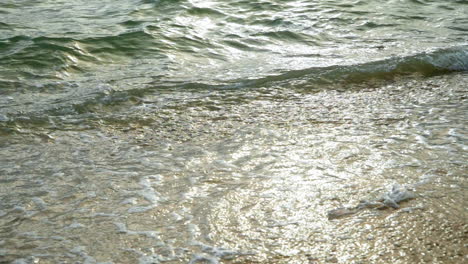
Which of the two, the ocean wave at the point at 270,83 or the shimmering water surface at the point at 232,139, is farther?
the ocean wave at the point at 270,83

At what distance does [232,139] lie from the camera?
4.49 metres

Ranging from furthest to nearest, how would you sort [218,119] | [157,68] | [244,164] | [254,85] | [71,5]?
[71,5] → [157,68] → [254,85] → [218,119] → [244,164]

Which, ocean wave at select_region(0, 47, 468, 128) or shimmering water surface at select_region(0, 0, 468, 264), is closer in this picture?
shimmering water surface at select_region(0, 0, 468, 264)

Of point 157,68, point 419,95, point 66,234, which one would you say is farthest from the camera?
point 157,68

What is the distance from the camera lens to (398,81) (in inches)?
244

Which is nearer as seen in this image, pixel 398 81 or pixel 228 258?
pixel 228 258

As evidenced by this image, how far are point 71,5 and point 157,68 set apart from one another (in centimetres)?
381

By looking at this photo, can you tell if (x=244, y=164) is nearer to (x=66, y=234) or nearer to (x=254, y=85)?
(x=66, y=234)

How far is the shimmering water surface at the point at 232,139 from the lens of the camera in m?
2.95

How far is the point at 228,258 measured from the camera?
2770 millimetres

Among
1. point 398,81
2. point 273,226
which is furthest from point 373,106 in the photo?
point 273,226

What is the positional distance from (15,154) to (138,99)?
157cm

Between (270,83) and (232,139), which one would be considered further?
(270,83)

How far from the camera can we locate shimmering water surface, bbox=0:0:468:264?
9.68 ft
